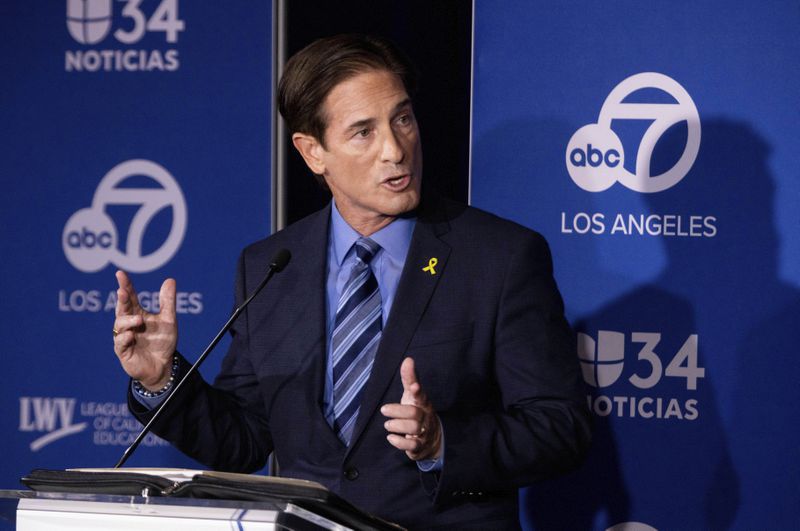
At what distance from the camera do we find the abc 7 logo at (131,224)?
3.52m

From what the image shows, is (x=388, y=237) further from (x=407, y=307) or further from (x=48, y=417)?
(x=48, y=417)

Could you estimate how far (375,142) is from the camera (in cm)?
241

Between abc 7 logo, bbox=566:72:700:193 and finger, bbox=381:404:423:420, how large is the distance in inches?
57.7

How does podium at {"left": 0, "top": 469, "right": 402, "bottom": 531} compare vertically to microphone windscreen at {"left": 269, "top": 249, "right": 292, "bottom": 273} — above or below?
below

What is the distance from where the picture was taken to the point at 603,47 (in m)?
3.12

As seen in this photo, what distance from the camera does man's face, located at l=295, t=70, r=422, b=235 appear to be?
239cm

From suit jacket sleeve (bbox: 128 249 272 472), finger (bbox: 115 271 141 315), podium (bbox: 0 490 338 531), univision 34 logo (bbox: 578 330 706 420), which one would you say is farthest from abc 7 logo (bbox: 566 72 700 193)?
podium (bbox: 0 490 338 531)

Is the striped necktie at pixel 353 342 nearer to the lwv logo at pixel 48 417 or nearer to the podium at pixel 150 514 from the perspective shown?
the podium at pixel 150 514

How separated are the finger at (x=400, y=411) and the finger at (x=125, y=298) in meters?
0.66

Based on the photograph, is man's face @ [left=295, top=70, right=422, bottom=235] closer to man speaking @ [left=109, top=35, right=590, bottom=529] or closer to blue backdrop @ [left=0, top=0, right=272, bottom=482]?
man speaking @ [left=109, top=35, right=590, bottom=529]

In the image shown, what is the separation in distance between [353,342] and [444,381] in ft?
0.74

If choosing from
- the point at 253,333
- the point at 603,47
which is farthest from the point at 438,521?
the point at 603,47

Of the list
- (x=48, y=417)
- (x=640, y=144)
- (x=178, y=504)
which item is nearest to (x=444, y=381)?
(x=178, y=504)

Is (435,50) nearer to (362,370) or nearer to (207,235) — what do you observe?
(207,235)
